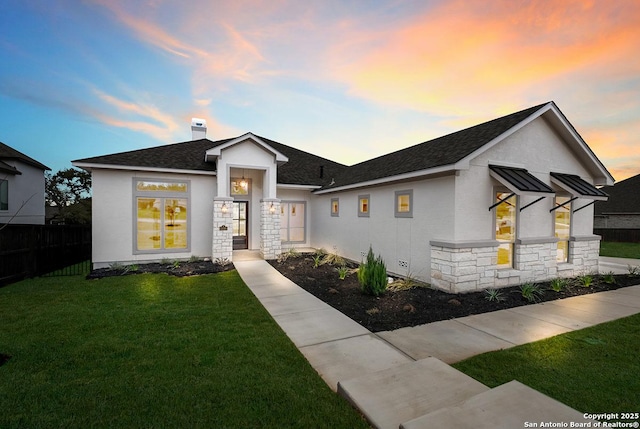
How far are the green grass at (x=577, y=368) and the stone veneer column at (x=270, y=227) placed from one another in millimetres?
9294

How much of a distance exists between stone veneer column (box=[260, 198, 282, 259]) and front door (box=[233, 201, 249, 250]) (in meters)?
2.35

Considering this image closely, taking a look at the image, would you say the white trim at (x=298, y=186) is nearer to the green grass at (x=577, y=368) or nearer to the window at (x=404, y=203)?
the window at (x=404, y=203)

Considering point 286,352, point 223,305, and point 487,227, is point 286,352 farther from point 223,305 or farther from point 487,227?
point 487,227

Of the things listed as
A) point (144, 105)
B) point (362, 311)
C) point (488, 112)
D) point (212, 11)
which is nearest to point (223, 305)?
point (362, 311)

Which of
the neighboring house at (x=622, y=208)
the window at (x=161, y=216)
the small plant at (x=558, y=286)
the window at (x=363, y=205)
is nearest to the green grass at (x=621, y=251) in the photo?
the neighboring house at (x=622, y=208)

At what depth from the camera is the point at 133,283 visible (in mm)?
7828

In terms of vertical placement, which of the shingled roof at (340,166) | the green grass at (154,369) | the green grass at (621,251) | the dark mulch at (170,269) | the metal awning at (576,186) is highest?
the shingled roof at (340,166)

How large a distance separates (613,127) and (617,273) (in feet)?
25.3

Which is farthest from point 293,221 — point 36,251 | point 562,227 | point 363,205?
point 562,227

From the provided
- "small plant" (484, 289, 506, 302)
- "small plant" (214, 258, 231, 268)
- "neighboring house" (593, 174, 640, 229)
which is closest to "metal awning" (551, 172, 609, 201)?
"small plant" (484, 289, 506, 302)

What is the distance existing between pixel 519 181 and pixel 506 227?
5.00ft

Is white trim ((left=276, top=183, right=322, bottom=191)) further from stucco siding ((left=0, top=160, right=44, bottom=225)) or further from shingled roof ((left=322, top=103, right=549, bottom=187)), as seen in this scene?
stucco siding ((left=0, top=160, right=44, bottom=225))

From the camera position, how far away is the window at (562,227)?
28.7ft

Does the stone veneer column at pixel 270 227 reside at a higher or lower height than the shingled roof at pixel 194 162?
lower
